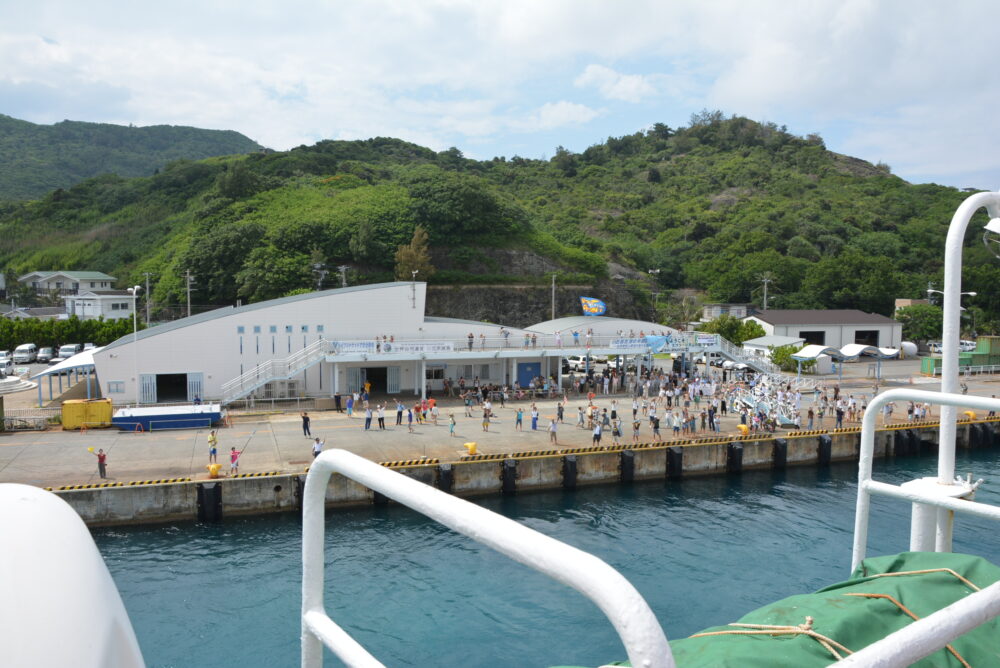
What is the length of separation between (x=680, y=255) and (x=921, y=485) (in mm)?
96888

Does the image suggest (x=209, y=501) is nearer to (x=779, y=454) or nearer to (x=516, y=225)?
(x=779, y=454)

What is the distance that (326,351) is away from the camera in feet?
115

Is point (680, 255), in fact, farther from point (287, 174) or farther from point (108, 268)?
point (108, 268)

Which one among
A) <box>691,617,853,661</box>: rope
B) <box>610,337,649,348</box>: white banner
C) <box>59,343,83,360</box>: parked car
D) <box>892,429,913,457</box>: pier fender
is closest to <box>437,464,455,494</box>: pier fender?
<box>610,337,649,348</box>: white banner

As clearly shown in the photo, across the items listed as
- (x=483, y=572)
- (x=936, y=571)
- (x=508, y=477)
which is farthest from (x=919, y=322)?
(x=936, y=571)

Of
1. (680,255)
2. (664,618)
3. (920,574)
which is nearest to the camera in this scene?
(920,574)

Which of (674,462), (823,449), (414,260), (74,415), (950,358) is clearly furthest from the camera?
(414,260)

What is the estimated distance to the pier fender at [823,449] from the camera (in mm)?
30656

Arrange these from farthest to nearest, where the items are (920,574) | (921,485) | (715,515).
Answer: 1. (715,515)
2. (921,485)
3. (920,574)

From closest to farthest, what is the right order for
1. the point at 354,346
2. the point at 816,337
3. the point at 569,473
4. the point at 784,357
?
the point at 569,473, the point at 354,346, the point at 784,357, the point at 816,337

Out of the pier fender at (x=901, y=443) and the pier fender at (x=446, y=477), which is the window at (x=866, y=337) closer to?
the pier fender at (x=901, y=443)

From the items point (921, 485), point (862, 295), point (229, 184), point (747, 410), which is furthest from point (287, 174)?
point (921, 485)

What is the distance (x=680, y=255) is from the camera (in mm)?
99812

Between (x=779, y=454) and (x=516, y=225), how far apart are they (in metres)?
58.2
